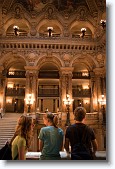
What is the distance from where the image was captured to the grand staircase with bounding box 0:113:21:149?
1283 cm

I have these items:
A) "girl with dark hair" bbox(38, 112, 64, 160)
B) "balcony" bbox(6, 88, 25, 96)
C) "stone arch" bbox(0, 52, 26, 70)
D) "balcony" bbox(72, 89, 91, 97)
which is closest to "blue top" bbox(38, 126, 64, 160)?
"girl with dark hair" bbox(38, 112, 64, 160)

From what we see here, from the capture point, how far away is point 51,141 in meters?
3.59

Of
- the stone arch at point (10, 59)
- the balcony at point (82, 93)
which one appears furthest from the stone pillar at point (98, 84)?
the stone arch at point (10, 59)

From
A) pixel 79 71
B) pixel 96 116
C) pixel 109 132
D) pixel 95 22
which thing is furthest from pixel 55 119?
pixel 79 71

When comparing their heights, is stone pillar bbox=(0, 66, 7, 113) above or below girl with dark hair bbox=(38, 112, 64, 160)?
above

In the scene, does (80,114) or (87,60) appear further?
(87,60)

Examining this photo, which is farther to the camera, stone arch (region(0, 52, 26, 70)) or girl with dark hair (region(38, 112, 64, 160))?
stone arch (region(0, 52, 26, 70))

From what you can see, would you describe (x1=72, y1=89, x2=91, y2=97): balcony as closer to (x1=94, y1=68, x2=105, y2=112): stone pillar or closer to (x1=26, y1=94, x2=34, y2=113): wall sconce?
(x1=94, y1=68, x2=105, y2=112): stone pillar

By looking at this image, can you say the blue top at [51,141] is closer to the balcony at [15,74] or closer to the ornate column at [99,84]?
the ornate column at [99,84]

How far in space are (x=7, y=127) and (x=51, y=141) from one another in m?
11.6

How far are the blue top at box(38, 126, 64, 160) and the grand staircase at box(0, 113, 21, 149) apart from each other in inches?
356

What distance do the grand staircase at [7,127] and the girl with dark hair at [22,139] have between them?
916 centimetres

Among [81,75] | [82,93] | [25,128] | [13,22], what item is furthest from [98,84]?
[25,128]

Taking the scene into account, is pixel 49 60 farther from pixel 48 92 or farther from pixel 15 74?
pixel 15 74
